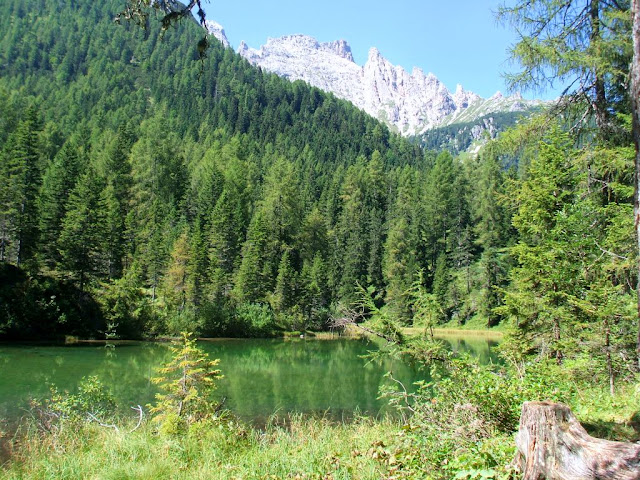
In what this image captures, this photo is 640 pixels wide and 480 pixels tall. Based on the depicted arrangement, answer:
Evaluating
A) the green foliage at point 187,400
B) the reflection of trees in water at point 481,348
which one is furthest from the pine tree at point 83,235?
the green foliage at point 187,400

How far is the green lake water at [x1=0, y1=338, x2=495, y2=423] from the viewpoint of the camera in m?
15.7

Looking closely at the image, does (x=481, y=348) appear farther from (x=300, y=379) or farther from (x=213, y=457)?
(x=213, y=457)

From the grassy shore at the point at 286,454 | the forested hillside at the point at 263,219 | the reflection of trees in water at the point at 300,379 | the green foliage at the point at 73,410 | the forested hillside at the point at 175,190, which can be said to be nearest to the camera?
the grassy shore at the point at 286,454


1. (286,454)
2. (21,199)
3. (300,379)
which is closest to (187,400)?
(286,454)

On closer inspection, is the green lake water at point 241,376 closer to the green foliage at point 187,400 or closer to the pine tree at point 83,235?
the green foliage at point 187,400

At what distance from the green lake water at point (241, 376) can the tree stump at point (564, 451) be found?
23.4 ft

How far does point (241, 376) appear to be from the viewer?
73.4 feet

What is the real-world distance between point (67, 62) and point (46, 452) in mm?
128908

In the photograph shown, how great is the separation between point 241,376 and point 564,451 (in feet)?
69.0

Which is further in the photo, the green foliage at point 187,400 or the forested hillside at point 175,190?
the forested hillside at point 175,190

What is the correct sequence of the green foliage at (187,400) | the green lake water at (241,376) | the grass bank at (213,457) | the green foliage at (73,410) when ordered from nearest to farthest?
1. the grass bank at (213,457)
2. the green foliage at (187,400)
3. the green foliage at (73,410)
4. the green lake water at (241,376)

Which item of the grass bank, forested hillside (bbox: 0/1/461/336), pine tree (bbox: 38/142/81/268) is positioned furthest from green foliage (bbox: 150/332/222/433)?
pine tree (bbox: 38/142/81/268)

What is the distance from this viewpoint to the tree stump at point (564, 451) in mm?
2500

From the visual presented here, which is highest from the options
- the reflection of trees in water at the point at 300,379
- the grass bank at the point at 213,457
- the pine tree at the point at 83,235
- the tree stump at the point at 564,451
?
the pine tree at the point at 83,235
